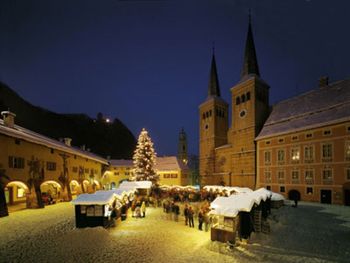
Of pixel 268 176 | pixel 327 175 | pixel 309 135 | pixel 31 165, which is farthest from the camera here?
pixel 268 176

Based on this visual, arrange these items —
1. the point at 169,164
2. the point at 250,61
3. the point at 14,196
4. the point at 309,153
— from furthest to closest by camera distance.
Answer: the point at 169,164 < the point at 250,61 < the point at 309,153 < the point at 14,196

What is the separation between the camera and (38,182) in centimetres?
2370

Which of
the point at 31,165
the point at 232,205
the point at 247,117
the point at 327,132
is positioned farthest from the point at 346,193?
the point at 31,165

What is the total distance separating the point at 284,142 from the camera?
114 feet

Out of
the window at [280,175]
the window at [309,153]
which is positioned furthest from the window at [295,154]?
the window at [280,175]

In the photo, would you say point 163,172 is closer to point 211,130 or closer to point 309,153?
point 211,130

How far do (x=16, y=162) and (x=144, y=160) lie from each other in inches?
773

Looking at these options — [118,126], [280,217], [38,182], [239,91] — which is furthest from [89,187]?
[118,126]

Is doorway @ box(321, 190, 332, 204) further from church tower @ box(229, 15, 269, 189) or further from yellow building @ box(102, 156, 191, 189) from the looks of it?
yellow building @ box(102, 156, 191, 189)

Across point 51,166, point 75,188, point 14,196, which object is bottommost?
point 75,188

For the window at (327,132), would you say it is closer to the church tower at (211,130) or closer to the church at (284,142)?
the church at (284,142)

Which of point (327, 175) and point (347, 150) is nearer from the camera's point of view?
point (347, 150)

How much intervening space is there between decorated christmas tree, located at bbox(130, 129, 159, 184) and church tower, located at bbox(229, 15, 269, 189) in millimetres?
16858

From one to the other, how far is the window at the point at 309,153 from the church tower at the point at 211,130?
76.3 feet
